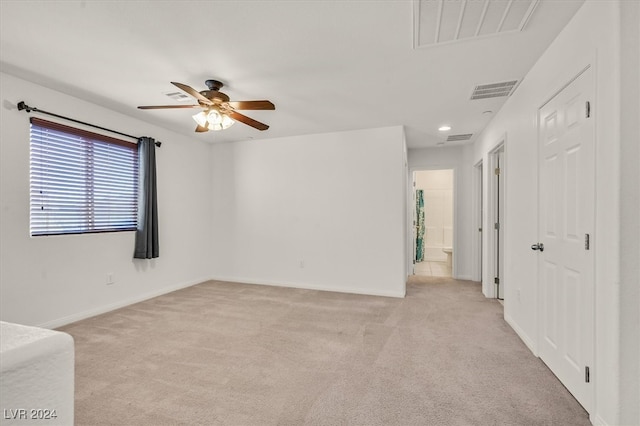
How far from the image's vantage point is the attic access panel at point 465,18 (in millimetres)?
1887

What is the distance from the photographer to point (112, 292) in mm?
3934

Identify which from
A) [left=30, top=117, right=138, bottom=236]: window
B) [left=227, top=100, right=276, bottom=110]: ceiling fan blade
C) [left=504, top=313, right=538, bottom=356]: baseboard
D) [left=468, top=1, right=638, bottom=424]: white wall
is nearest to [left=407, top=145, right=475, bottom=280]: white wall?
[left=504, top=313, right=538, bottom=356]: baseboard

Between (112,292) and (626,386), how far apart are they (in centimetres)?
476

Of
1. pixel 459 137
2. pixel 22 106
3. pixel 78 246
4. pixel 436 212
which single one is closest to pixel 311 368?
pixel 78 246

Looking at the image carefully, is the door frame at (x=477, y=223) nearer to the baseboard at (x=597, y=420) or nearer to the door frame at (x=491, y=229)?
the door frame at (x=491, y=229)

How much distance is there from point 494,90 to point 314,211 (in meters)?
2.91

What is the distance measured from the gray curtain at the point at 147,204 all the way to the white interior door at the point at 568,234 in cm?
443

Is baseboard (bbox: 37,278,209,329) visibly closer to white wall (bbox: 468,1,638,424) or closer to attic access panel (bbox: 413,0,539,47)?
attic access panel (bbox: 413,0,539,47)

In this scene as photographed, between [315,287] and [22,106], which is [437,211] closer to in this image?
[315,287]

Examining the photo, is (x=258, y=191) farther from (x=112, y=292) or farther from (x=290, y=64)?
(x=290, y=64)

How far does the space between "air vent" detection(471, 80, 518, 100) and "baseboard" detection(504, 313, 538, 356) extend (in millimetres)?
2366

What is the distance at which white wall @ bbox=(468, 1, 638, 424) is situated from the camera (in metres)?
1.59

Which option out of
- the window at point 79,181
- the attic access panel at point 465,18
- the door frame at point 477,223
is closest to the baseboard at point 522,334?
the door frame at point 477,223

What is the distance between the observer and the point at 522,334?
2.94 metres
